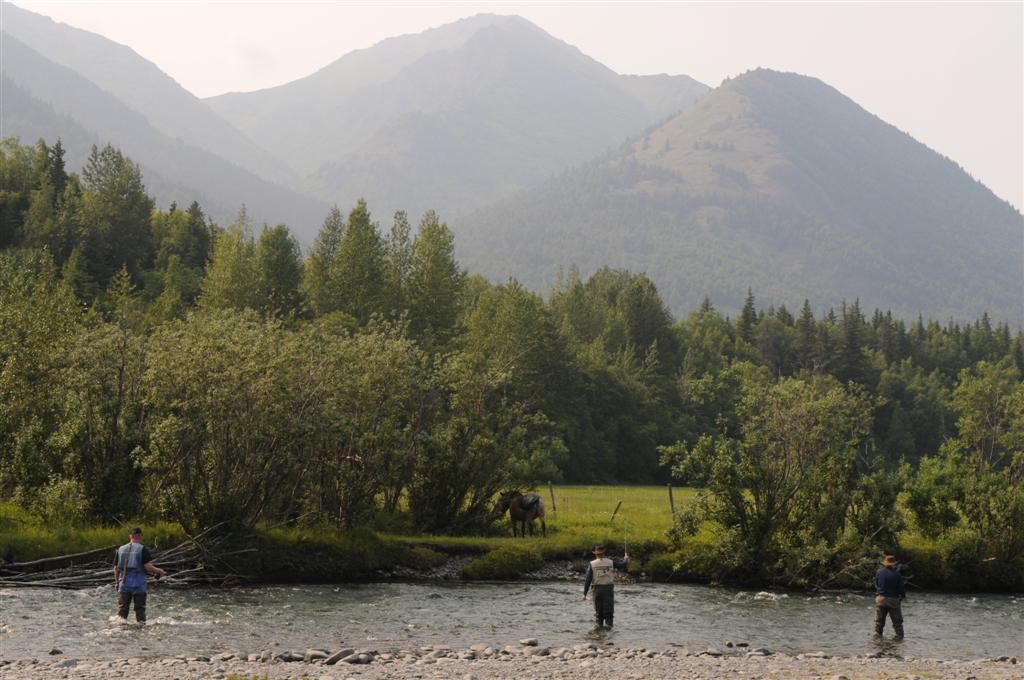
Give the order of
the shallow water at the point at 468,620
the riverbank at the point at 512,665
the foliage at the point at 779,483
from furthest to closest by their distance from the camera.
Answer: the foliage at the point at 779,483
the shallow water at the point at 468,620
the riverbank at the point at 512,665

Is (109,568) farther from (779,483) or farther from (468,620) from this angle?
(779,483)

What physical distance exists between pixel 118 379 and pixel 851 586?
31.1 metres

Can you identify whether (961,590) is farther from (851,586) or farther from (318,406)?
(318,406)

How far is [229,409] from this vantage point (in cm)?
3912

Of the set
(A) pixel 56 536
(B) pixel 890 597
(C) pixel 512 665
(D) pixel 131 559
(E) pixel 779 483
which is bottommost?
(C) pixel 512 665

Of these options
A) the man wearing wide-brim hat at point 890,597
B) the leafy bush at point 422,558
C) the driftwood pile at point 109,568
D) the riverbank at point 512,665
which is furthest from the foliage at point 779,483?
the driftwood pile at point 109,568

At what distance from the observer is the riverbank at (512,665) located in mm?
23078

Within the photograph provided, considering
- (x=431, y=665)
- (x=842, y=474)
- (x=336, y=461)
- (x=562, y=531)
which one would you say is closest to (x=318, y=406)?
(x=336, y=461)

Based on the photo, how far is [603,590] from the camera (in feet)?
106

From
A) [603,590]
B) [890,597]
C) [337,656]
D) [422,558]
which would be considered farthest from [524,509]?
[337,656]

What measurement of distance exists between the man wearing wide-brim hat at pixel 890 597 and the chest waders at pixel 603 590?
328 inches

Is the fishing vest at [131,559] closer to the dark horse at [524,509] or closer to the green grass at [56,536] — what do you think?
the green grass at [56,536]

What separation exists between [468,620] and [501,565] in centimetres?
974

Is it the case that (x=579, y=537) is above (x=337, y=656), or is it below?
above
